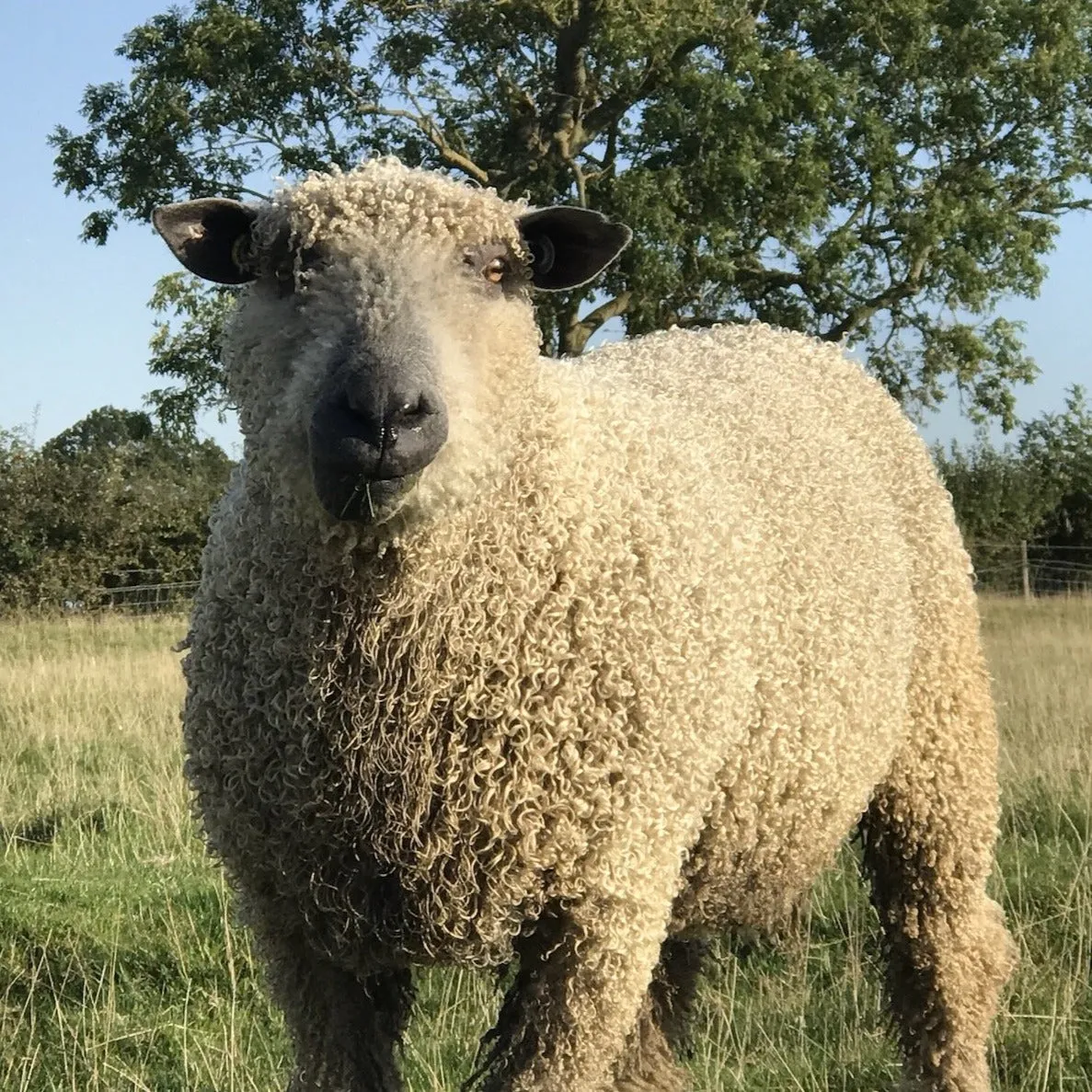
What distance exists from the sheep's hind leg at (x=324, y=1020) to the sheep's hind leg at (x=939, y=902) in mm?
1891

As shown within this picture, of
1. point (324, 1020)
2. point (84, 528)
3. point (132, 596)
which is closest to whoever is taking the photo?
point (324, 1020)

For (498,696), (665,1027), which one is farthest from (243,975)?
(498,696)

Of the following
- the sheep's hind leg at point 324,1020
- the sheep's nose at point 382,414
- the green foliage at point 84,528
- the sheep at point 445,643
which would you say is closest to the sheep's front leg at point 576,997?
the sheep at point 445,643

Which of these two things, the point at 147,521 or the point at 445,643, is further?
the point at 147,521

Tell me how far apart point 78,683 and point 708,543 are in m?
8.33

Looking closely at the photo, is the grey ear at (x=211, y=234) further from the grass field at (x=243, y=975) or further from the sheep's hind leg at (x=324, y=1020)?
the grass field at (x=243, y=975)

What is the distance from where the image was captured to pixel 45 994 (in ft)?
14.7

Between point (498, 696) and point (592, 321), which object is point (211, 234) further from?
point (592, 321)

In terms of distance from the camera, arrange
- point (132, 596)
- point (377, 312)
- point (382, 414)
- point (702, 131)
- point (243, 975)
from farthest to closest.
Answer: point (132, 596) < point (702, 131) < point (243, 975) < point (377, 312) < point (382, 414)

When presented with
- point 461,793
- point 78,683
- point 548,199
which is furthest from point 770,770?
point 548,199

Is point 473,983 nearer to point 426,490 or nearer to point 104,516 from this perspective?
point 426,490

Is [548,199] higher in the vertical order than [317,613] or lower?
higher

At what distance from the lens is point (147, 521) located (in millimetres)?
25625

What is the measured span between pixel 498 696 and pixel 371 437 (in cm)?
67
